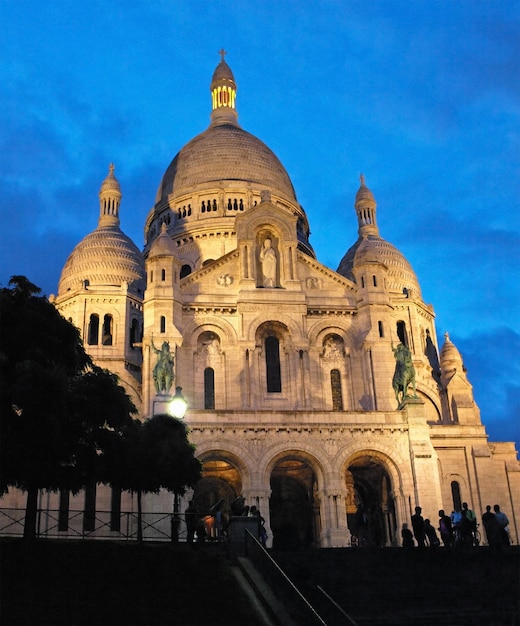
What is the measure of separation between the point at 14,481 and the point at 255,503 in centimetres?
1681

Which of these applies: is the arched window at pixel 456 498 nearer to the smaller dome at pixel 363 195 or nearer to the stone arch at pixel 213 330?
the stone arch at pixel 213 330

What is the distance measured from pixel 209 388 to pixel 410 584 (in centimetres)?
Result: 2501

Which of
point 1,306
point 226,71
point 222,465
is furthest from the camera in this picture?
point 226,71

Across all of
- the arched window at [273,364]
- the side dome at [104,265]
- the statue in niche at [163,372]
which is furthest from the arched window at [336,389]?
the side dome at [104,265]

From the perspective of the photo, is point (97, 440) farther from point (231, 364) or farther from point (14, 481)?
point (231, 364)

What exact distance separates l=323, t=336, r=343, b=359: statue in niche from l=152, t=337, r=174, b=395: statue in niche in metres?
10.8

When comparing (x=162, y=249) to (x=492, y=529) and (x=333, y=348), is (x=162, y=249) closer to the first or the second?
(x=333, y=348)

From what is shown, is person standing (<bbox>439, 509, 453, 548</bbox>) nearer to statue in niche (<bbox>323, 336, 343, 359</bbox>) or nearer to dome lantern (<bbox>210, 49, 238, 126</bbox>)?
statue in niche (<bbox>323, 336, 343, 359</bbox>)

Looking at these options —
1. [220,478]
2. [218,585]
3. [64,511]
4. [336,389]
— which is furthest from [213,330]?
[218,585]

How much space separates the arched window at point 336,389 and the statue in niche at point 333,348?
3.29 feet

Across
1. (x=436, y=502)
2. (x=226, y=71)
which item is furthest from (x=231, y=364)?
(x=226, y=71)

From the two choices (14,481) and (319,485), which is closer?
(14,481)

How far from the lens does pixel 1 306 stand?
27.9 meters

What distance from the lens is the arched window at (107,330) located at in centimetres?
5975
